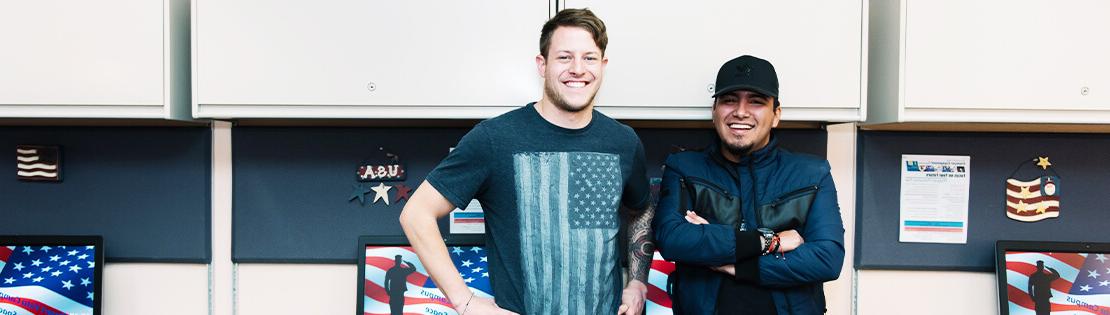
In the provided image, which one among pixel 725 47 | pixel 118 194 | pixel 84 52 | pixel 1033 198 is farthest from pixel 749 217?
pixel 118 194

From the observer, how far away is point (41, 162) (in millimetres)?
1605

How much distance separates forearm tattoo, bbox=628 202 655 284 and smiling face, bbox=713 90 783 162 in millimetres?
231

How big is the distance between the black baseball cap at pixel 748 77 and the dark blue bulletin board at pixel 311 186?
2.21 ft

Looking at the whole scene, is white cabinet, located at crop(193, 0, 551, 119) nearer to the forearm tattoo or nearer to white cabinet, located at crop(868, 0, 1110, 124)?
the forearm tattoo

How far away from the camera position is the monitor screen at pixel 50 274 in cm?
151

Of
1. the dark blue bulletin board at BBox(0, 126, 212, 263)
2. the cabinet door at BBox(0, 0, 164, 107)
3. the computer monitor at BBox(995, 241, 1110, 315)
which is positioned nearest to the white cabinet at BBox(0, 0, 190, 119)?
the cabinet door at BBox(0, 0, 164, 107)

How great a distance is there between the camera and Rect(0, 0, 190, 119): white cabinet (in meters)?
1.30

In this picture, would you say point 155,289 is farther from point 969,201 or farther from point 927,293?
point 969,201

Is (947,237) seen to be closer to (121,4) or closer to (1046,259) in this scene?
(1046,259)

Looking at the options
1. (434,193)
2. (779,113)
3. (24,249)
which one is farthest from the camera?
(24,249)

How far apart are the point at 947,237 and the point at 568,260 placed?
3.47ft

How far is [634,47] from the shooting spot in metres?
1.30

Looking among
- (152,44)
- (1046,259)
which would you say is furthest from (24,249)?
(1046,259)

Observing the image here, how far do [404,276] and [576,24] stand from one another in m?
0.77
